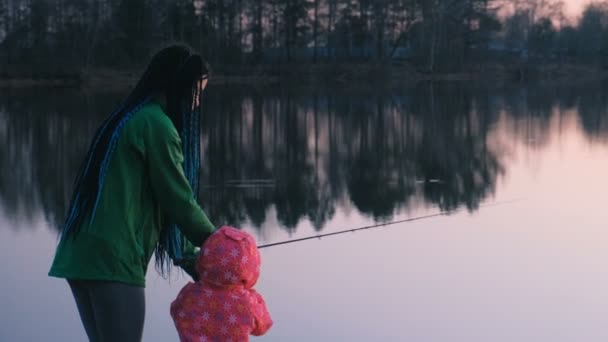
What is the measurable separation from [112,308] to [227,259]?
0.34 meters

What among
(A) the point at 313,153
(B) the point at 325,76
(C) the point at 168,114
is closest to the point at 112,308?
(C) the point at 168,114

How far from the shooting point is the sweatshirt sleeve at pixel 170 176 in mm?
3051

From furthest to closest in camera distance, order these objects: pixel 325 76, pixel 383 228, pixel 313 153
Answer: pixel 325 76
pixel 313 153
pixel 383 228

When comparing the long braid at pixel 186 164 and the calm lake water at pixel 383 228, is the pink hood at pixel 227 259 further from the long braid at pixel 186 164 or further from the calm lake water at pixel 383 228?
the calm lake water at pixel 383 228

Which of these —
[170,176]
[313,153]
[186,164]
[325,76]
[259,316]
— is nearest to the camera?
[170,176]

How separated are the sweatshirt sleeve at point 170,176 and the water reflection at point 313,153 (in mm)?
5347

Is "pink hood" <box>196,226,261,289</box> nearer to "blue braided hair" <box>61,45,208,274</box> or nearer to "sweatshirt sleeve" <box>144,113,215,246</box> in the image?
"sweatshirt sleeve" <box>144,113,215,246</box>

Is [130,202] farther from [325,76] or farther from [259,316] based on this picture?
[325,76]

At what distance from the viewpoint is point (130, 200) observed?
10.1ft

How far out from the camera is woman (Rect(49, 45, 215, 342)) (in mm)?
3064

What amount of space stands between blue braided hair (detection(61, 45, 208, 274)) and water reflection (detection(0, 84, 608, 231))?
17.0ft

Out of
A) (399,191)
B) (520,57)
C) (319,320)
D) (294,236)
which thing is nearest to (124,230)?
(319,320)

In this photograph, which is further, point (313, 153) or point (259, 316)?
point (313, 153)

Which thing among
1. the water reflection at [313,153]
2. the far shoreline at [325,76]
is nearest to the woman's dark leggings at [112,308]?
the water reflection at [313,153]
